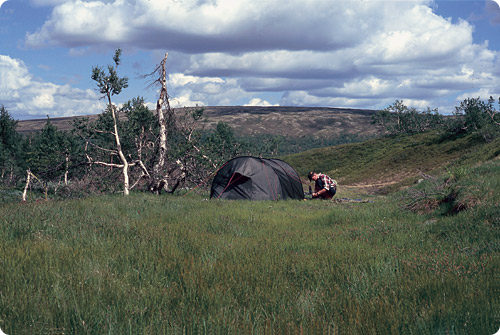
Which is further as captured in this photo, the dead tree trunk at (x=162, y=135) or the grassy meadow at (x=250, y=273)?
the dead tree trunk at (x=162, y=135)

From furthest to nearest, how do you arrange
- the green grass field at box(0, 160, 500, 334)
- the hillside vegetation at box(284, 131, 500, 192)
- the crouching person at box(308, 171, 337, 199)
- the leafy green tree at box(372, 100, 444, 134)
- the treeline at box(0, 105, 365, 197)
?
the leafy green tree at box(372, 100, 444, 134)
the hillside vegetation at box(284, 131, 500, 192)
the crouching person at box(308, 171, 337, 199)
the treeline at box(0, 105, 365, 197)
the green grass field at box(0, 160, 500, 334)

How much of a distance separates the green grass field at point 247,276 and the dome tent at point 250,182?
28.1 ft

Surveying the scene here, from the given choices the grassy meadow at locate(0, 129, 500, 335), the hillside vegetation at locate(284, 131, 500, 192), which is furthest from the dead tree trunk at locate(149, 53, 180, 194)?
the hillside vegetation at locate(284, 131, 500, 192)

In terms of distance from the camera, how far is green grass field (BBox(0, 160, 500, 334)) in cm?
367

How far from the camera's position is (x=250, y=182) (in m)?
18.1

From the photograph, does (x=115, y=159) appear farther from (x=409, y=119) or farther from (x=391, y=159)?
(x=409, y=119)

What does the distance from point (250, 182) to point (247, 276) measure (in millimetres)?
12985

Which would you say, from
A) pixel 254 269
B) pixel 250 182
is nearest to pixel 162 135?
pixel 250 182

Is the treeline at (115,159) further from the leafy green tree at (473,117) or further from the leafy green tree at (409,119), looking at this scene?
the leafy green tree at (409,119)

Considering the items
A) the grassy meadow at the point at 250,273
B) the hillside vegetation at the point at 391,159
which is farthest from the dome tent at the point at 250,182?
the hillside vegetation at the point at 391,159

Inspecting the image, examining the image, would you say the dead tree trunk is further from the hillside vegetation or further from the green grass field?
the hillside vegetation

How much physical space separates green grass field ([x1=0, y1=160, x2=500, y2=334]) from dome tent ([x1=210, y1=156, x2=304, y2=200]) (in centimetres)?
857

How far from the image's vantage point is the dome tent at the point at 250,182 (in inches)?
711

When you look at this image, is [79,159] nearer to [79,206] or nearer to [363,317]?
[79,206]
